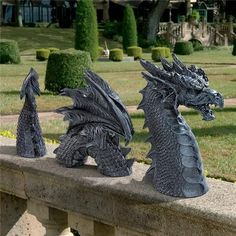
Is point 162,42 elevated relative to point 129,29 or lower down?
lower down

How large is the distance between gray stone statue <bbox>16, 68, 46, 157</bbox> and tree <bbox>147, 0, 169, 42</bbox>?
119ft

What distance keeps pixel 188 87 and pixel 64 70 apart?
13.1 metres

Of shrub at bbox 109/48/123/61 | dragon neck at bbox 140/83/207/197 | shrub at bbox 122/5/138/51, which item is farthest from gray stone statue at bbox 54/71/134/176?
shrub at bbox 122/5/138/51

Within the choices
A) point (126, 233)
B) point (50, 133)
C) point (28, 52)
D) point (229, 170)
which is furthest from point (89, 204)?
point (28, 52)

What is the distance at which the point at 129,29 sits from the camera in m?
33.6

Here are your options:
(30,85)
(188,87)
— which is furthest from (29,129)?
(188,87)

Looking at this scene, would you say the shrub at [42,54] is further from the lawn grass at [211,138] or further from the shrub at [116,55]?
the lawn grass at [211,138]

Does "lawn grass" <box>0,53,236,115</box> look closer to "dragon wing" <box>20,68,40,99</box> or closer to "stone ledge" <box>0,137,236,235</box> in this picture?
"dragon wing" <box>20,68,40,99</box>

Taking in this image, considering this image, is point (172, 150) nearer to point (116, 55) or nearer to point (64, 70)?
point (64, 70)

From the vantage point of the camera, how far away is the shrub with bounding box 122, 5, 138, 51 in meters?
33.5

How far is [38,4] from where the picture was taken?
52.3m

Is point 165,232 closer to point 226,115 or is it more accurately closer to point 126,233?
point 126,233

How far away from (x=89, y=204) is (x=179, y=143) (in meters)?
0.60

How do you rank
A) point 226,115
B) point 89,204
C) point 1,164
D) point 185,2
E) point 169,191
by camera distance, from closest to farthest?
point 169,191 → point 89,204 → point 1,164 → point 226,115 → point 185,2
